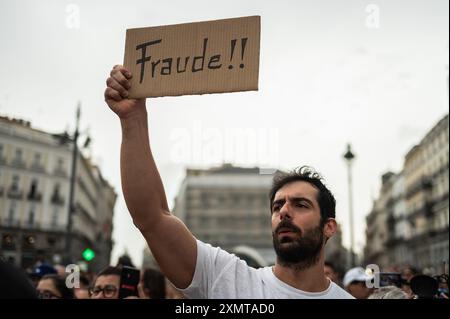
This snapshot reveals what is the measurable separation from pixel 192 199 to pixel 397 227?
108ft

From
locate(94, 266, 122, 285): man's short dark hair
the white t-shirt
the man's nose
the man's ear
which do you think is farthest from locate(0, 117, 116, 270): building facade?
the white t-shirt

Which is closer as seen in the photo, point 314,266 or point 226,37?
point 226,37

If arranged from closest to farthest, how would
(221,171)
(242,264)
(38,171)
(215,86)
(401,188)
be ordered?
(215,86) → (242,264) → (38,171) → (401,188) → (221,171)

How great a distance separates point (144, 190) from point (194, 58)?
56cm

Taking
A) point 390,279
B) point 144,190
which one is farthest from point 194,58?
point 390,279

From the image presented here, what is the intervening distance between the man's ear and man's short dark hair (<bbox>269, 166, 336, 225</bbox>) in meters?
0.03

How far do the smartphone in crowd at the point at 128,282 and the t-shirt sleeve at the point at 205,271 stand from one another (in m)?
1.86

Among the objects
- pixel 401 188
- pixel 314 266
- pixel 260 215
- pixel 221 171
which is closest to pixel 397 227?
pixel 401 188

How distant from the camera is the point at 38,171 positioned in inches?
2359

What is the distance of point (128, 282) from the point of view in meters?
4.04

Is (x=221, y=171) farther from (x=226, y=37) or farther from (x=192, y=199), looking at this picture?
(x=226, y=37)

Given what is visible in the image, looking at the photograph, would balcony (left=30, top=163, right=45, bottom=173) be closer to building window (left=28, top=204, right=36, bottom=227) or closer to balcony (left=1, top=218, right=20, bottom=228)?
building window (left=28, top=204, right=36, bottom=227)

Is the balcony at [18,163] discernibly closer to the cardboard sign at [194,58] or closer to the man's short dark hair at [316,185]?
the man's short dark hair at [316,185]

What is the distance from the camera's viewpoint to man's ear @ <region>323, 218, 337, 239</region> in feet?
8.90
